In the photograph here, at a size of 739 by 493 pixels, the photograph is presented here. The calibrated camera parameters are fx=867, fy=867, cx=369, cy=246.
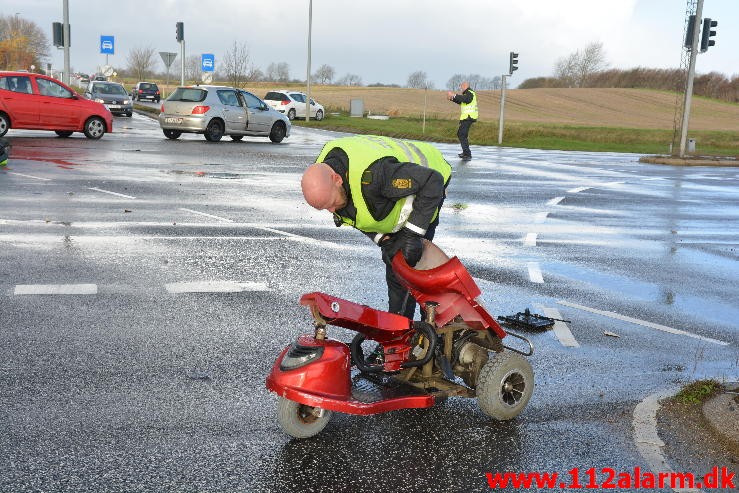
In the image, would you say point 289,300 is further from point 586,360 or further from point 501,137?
point 501,137

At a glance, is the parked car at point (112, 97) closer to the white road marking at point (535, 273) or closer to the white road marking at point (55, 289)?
the white road marking at point (535, 273)

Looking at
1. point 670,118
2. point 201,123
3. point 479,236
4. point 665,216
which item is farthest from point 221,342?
point 670,118

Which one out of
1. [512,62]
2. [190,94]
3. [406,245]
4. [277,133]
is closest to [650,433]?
[406,245]

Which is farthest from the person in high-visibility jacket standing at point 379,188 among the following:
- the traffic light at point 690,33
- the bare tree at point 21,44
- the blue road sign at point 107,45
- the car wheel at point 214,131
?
the bare tree at point 21,44

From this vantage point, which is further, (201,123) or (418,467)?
(201,123)

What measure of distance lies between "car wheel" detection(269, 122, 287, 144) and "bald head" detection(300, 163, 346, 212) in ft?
77.4

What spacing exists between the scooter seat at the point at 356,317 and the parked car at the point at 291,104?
→ 43.4 metres

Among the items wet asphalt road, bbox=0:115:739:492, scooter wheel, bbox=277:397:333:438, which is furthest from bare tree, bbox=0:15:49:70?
scooter wheel, bbox=277:397:333:438

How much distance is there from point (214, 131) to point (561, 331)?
20915 mm

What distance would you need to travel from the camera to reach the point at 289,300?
22.7 feet

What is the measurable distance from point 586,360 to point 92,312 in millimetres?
3533

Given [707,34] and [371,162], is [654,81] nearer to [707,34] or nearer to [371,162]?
[707,34]

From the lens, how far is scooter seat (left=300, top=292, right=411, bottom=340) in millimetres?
4082

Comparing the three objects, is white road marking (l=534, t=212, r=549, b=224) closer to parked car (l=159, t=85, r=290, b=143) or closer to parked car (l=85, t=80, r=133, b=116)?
parked car (l=159, t=85, r=290, b=143)
